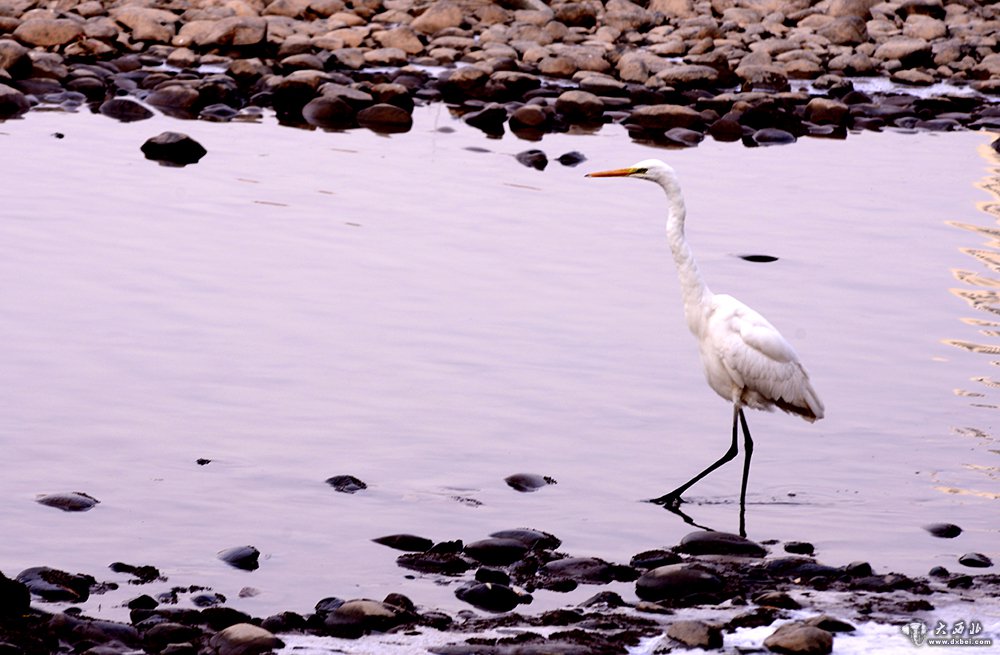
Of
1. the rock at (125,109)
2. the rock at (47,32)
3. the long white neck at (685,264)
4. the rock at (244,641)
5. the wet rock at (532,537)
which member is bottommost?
the rock at (244,641)

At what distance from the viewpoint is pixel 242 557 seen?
7.76m

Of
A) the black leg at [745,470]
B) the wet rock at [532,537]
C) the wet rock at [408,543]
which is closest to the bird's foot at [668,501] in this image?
the black leg at [745,470]

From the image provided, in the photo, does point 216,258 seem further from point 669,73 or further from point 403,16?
point 403,16

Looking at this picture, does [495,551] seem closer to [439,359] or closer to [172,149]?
[439,359]

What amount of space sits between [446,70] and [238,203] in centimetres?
988

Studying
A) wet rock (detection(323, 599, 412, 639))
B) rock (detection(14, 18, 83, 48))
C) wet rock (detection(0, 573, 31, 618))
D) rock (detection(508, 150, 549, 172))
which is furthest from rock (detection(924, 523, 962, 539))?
rock (detection(14, 18, 83, 48))

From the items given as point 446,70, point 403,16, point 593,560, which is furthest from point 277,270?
point 403,16

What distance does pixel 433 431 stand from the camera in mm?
10008

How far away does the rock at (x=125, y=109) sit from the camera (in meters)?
21.4

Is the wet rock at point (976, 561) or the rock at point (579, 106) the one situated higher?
the rock at point (579, 106)

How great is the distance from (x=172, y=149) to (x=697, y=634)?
42.0 feet

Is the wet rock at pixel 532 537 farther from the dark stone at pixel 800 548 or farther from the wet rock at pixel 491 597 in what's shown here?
the dark stone at pixel 800 548

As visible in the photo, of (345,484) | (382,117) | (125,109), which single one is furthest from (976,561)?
(125,109)
